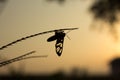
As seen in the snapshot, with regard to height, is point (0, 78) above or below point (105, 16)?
below

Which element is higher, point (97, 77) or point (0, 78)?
point (97, 77)

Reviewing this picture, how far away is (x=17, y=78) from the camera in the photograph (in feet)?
2.06

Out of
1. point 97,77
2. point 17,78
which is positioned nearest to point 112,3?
point 17,78

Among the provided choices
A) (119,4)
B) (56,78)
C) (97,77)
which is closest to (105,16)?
(119,4)

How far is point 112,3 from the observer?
7.55 feet

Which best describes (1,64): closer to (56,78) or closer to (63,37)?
(63,37)

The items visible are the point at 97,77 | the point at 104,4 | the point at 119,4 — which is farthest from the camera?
the point at 97,77

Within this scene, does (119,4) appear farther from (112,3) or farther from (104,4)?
(104,4)

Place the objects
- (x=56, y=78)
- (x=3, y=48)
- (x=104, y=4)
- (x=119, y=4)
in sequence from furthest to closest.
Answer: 1. (x=104, y=4)
2. (x=119, y=4)
3. (x=56, y=78)
4. (x=3, y=48)

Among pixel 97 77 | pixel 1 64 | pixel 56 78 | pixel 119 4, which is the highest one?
pixel 97 77

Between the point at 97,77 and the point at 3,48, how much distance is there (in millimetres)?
6111

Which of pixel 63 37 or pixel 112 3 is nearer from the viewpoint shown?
pixel 63 37

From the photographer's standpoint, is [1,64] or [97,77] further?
[97,77]

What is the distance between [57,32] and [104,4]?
6.34 ft
